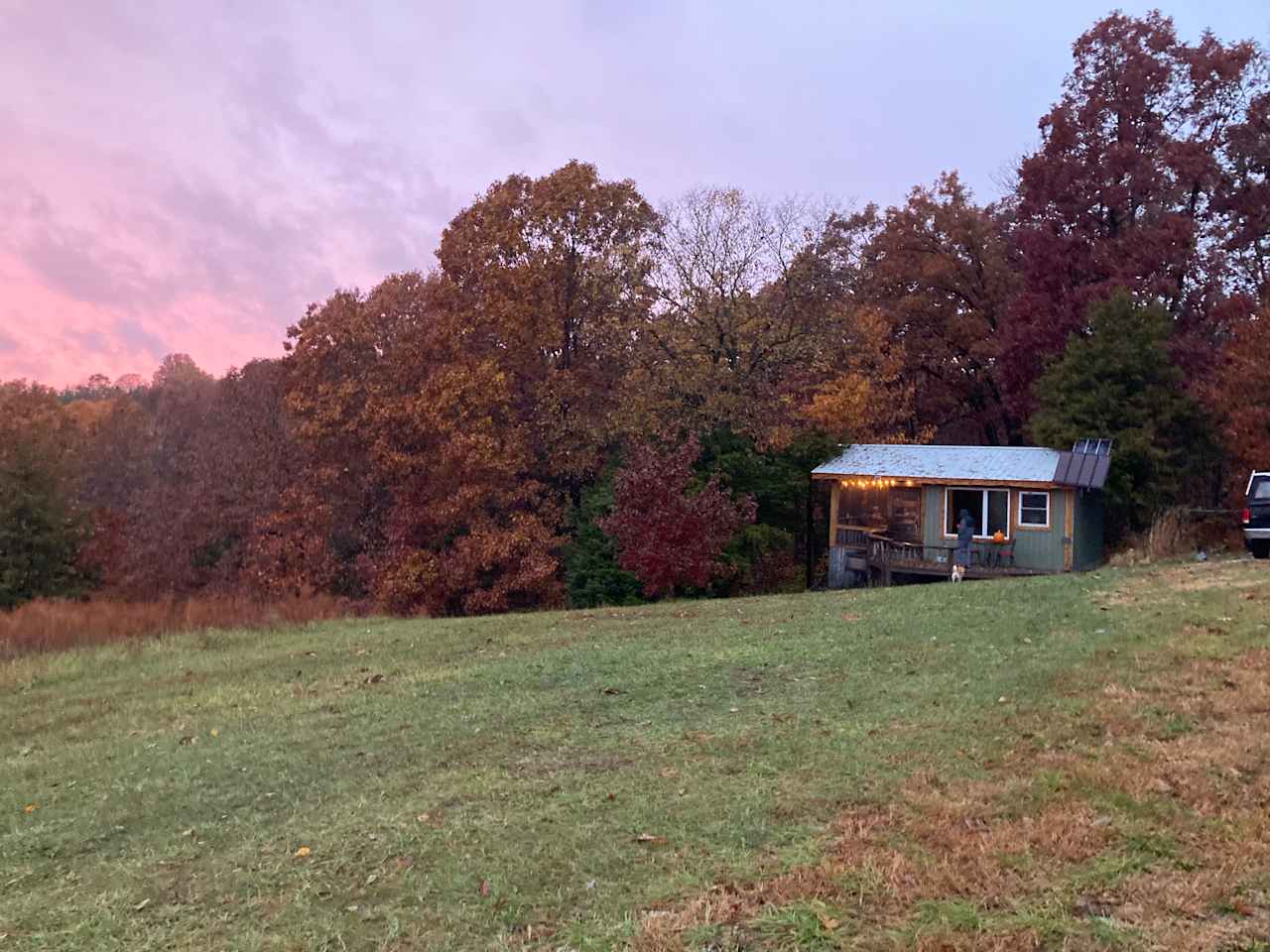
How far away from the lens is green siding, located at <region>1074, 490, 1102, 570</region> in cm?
2459

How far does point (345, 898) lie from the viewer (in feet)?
13.7

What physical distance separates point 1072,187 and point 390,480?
950 inches

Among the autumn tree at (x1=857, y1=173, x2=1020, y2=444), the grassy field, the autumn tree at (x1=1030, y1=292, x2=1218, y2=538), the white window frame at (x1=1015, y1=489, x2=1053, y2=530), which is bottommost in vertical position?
the grassy field

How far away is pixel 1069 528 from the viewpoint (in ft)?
79.9

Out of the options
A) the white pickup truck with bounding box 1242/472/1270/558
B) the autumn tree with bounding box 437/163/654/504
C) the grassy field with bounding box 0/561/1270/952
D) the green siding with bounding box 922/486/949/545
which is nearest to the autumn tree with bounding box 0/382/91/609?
the autumn tree with bounding box 437/163/654/504

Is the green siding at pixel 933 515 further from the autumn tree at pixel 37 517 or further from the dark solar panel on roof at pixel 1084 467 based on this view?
the autumn tree at pixel 37 517

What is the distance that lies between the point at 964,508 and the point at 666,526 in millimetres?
9405

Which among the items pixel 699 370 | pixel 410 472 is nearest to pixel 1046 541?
pixel 699 370

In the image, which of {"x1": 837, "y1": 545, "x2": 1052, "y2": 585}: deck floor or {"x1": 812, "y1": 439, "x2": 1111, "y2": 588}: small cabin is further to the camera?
{"x1": 812, "y1": 439, "x2": 1111, "y2": 588}: small cabin

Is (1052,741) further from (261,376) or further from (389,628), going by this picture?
(261,376)

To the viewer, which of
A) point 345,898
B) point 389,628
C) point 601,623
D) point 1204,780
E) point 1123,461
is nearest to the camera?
point 345,898

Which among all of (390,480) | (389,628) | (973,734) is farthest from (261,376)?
(973,734)

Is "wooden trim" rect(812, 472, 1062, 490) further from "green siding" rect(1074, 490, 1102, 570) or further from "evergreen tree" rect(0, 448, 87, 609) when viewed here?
"evergreen tree" rect(0, 448, 87, 609)

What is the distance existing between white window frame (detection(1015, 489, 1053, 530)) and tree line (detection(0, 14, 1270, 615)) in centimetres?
307
